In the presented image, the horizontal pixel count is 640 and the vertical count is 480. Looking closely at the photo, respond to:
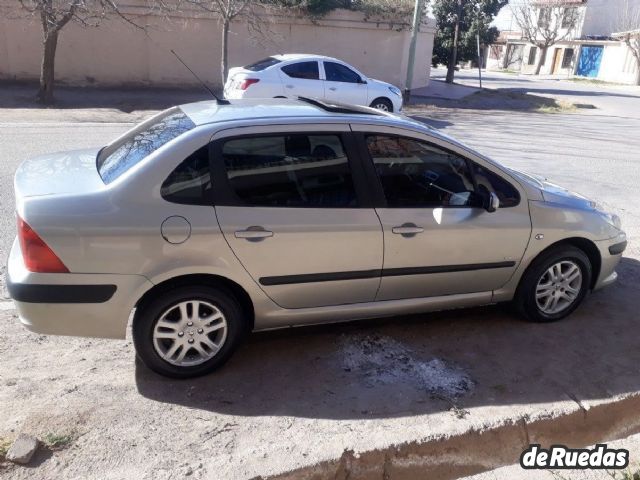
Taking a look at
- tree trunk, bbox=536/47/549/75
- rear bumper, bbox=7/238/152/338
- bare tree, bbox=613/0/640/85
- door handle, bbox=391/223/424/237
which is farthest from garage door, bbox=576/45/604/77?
rear bumper, bbox=7/238/152/338

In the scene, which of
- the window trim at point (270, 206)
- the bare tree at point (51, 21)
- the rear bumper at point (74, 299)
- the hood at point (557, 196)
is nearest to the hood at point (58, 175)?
the rear bumper at point (74, 299)

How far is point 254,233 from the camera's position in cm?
331

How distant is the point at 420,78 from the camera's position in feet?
82.8

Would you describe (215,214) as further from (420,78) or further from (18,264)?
(420,78)

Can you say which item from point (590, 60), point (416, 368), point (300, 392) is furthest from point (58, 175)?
point (590, 60)

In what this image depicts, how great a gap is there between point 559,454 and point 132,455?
217 cm

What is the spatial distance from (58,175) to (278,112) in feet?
4.58

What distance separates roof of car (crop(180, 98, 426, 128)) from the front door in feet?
0.72

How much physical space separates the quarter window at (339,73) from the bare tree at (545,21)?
143ft

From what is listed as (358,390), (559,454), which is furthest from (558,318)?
(358,390)

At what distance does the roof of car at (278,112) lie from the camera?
3607 millimetres

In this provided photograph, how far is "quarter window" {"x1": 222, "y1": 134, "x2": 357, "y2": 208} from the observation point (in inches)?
133

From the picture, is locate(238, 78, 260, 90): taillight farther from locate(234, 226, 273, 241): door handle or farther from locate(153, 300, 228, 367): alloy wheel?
locate(153, 300, 228, 367): alloy wheel

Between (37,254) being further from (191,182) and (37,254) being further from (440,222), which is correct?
(440,222)
